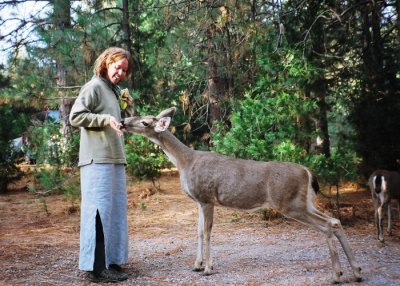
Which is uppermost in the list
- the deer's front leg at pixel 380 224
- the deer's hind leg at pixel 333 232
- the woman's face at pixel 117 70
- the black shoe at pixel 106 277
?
the woman's face at pixel 117 70

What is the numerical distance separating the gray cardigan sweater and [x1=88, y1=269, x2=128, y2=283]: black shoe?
1236 mm

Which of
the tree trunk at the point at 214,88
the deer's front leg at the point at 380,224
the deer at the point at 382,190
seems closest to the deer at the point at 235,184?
the deer's front leg at the point at 380,224

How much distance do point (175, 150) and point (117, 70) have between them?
1202 mm

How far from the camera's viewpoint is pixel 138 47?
46.3 ft

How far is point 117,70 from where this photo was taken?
5.85 m

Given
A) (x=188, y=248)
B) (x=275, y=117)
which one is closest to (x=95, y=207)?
(x=188, y=248)

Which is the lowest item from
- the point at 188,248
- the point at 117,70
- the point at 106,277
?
the point at 188,248

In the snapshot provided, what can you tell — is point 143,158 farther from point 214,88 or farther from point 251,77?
point 251,77

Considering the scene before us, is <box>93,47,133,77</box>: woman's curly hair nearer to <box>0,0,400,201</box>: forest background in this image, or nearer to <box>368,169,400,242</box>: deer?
<box>0,0,400,201</box>: forest background

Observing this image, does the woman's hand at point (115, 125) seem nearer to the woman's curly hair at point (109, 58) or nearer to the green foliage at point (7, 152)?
the woman's curly hair at point (109, 58)

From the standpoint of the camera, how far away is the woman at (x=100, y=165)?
18.5 ft

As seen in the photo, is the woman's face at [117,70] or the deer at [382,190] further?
the deer at [382,190]

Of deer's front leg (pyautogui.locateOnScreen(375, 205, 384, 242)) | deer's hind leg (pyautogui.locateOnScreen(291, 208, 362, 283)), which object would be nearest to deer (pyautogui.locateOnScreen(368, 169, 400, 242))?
deer's front leg (pyautogui.locateOnScreen(375, 205, 384, 242))

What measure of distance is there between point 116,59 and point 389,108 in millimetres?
7022
